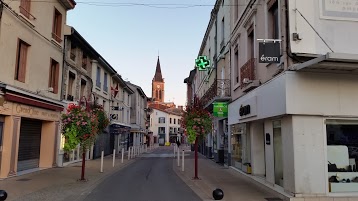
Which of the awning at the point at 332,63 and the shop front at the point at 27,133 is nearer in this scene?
the awning at the point at 332,63

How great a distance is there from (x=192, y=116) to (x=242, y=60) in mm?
3448

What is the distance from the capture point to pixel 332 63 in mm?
8078

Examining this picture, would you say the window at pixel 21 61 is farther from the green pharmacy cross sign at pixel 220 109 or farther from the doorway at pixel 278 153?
the doorway at pixel 278 153

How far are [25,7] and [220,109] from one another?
10570mm

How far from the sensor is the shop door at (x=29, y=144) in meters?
15.0

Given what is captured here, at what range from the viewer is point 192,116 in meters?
14.5

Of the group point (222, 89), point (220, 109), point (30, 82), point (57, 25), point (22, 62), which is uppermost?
point (57, 25)

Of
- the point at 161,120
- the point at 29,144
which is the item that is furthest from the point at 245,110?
the point at 161,120

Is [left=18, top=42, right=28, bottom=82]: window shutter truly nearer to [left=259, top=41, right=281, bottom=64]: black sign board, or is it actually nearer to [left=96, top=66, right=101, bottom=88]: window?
[left=259, top=41, right=281, bottom=64]: black sign board

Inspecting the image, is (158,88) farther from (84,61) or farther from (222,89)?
(222,89)

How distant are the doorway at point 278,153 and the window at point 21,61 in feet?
35.7

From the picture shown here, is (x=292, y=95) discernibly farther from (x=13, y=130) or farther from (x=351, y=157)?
(x=13, y=130)

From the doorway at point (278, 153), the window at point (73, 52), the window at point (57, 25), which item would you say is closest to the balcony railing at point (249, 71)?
the doorway at point (278, 153)

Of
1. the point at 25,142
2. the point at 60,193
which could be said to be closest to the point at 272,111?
the point at 60,193
